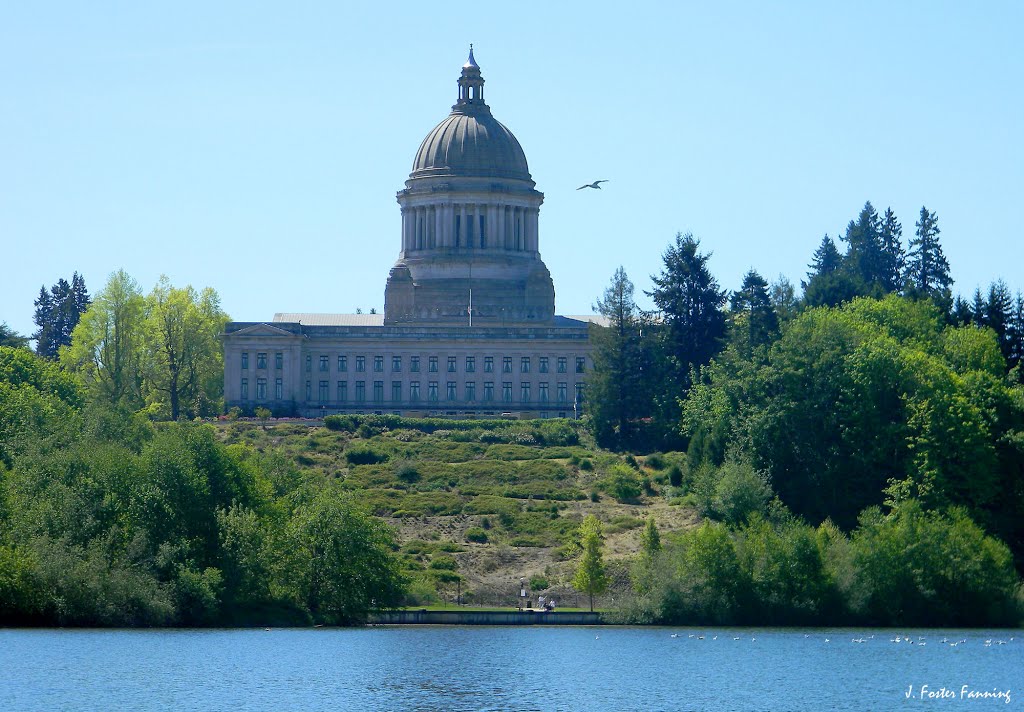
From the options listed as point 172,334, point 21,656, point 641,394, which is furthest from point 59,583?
point 172,334

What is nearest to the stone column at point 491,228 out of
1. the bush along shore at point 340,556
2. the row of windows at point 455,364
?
the row of windows at point 455,364

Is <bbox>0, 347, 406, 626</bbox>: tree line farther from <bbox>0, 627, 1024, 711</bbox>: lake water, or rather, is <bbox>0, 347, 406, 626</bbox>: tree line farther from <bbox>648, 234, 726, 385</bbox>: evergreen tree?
<bbox>648, 234, 726, 385</bbox>: evergreen tree

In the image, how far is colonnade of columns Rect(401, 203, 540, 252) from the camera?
17950 cm

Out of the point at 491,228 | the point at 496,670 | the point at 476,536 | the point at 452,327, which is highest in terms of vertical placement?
the point at 491,228

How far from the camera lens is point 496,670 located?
71.0 m

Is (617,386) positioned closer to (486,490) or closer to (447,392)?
(486,490)

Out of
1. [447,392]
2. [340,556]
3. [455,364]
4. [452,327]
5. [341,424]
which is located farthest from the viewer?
[452,327]

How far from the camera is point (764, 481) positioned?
334ft

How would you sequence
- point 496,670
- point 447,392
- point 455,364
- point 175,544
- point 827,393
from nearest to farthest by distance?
point 496,670 → point 175,544 → point 827,393 → point 447,392 → point 455,364

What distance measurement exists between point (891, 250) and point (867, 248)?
237 cm

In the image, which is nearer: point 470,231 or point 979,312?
point 979,312

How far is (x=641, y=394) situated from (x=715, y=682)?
6603 centimetres

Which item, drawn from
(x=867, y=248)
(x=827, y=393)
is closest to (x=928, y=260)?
(x=867, y=248)

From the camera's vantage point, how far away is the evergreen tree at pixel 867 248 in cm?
17238
